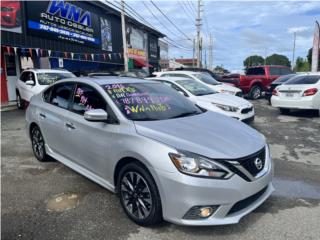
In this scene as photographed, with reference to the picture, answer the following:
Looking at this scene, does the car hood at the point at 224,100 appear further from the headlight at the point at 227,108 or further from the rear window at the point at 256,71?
the rear window at the point at 256,71

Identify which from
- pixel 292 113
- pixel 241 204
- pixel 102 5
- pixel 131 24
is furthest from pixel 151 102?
pixel 131 24

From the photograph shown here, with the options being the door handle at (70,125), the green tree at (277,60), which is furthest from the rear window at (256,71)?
the green tree at (277,60)

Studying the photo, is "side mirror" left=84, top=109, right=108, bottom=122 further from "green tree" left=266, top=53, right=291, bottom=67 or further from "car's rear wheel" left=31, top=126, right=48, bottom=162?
"green tree" left=266, top=53, right=291, bottom=67

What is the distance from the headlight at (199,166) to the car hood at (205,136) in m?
0.07

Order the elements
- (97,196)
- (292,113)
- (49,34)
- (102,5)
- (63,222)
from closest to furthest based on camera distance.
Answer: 1. (63,222)
2. (97,196)
3. (292,113)
4. (49,34)
5. (102,5)

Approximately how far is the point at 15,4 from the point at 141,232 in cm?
1469

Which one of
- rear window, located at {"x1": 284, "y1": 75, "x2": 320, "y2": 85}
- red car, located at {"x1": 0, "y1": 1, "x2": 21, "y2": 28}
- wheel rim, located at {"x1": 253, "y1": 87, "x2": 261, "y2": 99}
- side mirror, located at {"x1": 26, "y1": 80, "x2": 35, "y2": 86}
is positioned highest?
red car, located at {"x1": 0, "y1": 1, "x2": 21, "y2": 28}

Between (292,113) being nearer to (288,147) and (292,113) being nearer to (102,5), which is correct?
(288,147)

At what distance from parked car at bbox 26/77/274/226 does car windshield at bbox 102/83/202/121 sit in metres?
0.01

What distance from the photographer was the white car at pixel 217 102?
761 cm

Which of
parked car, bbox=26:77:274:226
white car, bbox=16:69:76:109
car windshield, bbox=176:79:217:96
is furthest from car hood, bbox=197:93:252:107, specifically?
white car, bbox=16:69:76:109

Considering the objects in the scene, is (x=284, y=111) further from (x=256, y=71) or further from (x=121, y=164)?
(x=121, y=164)

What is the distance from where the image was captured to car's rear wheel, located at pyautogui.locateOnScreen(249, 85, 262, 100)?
16562mm

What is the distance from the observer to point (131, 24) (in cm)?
3067
